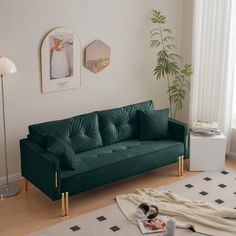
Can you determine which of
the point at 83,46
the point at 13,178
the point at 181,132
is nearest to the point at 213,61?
the point at 181,132

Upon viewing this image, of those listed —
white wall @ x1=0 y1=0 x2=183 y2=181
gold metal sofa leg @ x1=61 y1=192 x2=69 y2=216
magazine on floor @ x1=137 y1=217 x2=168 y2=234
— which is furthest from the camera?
white wall @ x1=0 y1=0 x2=183 y2=181

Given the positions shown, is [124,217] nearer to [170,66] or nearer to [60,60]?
[60,60]

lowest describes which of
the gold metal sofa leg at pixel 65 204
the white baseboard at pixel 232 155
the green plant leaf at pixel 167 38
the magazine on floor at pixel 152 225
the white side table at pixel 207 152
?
the magazine on floor at pixel 152 225

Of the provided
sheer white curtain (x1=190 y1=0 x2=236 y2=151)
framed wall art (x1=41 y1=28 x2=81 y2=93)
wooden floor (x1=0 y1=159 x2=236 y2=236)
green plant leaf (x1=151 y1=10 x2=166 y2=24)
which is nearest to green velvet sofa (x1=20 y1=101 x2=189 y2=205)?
wooden floor (x1=0 y1=159 x2=236 y2=236)

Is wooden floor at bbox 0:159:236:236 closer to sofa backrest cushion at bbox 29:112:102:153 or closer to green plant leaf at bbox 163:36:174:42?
sofa backrest cushion at bbox 29:112:102:153

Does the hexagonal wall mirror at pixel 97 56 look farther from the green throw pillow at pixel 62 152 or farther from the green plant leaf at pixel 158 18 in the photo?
the green throw pillow at pixel 62 152

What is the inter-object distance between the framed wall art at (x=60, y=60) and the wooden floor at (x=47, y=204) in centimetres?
130

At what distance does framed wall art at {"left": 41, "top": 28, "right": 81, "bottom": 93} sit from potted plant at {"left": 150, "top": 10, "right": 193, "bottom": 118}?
125 cm

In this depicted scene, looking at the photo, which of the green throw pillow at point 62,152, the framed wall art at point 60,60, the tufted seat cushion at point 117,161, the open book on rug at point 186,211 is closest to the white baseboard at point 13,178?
the tufted seat cushion at point 117,161

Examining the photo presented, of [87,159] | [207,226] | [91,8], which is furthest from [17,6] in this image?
[207,226]

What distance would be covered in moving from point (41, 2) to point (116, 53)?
129 centimetres

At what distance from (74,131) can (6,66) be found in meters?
1.11

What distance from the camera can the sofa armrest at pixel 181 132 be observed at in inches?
226

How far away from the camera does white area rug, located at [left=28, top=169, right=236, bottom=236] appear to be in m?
4.46
